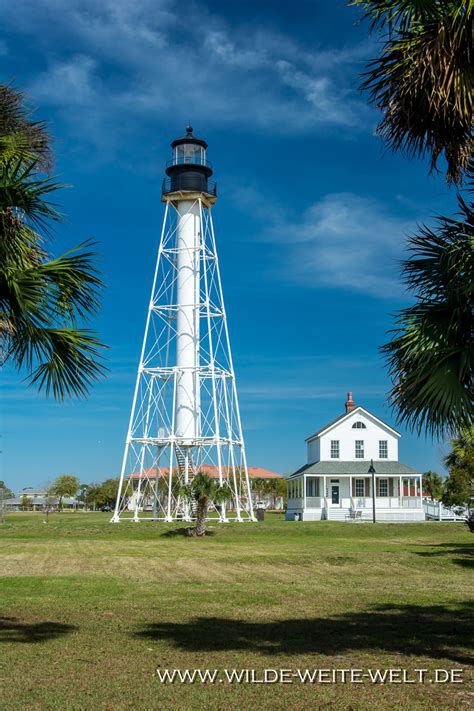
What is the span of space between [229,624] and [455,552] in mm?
15637

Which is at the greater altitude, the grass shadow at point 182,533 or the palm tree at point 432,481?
the palm tree at point 432,481

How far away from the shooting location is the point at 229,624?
12805mm

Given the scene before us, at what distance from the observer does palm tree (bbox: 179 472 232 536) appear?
34.5 m

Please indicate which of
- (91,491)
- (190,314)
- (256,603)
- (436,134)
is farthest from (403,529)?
(91,491)

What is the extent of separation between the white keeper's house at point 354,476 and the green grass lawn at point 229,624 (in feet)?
82.7

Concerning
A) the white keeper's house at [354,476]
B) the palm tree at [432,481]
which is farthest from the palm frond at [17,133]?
the palm tree at [432,481]

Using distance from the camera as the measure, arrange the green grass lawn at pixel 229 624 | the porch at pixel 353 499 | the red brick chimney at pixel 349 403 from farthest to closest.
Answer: the red brick chimney at pixel 349 403, the porch at pixel 353 499, the green grass lawn at pixel 229 624

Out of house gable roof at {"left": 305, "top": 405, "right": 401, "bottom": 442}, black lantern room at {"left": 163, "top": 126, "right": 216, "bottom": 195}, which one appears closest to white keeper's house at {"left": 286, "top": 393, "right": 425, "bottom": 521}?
house gable roof at {"left": 305, "top": 405, "right": 401, "bottom": 442}

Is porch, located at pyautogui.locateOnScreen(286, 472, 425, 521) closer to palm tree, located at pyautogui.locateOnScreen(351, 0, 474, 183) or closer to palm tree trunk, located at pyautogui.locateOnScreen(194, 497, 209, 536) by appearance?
palm tree trunk, located at pyautogui.locateOnScreen(194, 497, 209, 536)

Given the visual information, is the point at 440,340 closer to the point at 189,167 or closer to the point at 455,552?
the point at 455,552

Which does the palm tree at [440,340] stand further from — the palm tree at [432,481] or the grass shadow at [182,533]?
the palm tree at [432,481]

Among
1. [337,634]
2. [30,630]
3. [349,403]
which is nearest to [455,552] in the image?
[337,634]

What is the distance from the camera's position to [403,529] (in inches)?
1572

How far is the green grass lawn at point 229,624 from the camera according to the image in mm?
8453
